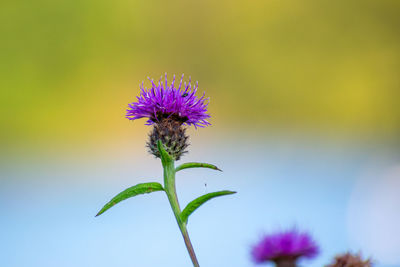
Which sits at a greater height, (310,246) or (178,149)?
(178,149)

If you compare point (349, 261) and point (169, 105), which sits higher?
point (169, 105)

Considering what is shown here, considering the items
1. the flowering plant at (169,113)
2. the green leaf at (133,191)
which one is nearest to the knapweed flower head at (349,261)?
the green leaf at (133,191)

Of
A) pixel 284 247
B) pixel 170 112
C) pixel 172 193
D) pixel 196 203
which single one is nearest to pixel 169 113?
pixel 170 112

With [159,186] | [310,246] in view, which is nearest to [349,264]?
[310,246]

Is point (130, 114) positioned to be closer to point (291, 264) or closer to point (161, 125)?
point (161, 125)

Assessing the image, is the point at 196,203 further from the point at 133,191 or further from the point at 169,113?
the point at 169,113

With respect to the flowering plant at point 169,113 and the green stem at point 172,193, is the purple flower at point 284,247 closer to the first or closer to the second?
the green stem at point 172,193
